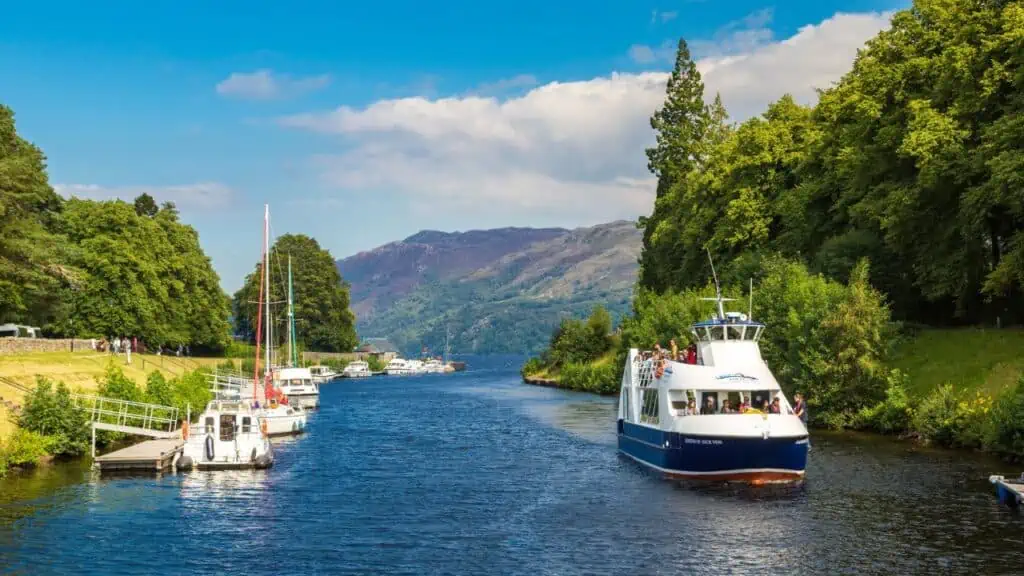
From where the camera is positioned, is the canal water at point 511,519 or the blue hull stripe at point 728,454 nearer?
the canal water at point 511,519

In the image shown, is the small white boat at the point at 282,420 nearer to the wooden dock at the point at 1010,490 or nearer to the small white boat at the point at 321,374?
the wooden dock at the point at 1010,490

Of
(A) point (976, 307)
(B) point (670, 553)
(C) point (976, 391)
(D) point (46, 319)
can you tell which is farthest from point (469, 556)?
(D) point (46, 319)

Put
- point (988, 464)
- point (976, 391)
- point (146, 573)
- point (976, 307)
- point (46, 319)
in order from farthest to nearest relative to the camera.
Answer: point (46, 319) → point (976, 307) → point (976, 391) → point (988, 464) → point (146, 573)

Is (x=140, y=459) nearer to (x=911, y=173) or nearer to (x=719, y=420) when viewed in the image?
(x=719, y=420)

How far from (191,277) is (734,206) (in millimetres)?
73871

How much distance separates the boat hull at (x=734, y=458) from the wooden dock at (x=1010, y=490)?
849cm

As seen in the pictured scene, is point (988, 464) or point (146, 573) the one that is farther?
point (988, 464)

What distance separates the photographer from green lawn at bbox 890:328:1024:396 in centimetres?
5956

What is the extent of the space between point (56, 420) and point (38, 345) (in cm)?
3401

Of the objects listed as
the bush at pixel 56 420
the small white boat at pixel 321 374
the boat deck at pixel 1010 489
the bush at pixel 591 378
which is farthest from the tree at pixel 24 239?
the small white boat at pixel 321 374

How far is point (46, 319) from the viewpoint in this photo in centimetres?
10631

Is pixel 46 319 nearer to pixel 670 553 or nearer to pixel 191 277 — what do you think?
pixel 191 277

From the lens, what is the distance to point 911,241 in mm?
73125

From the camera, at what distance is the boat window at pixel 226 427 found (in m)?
55.3
